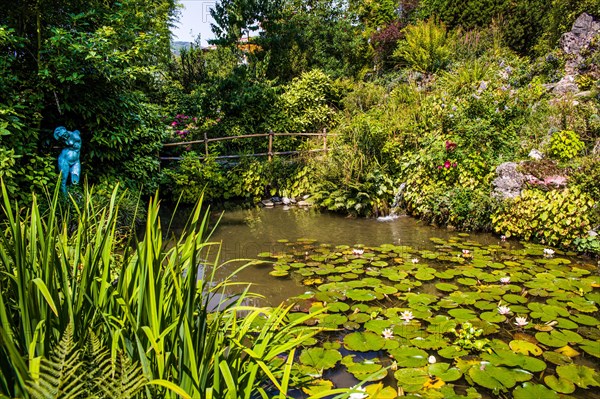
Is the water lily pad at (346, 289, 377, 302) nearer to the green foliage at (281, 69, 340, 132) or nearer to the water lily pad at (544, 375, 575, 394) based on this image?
the water lily pad at (544, 375, 575, 394)

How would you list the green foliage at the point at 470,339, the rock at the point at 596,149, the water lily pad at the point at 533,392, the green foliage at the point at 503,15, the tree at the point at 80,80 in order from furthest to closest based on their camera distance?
the green foliage at the point at 503,15 < the rock at the point at 596,149 < the tree at the point at 80,80 < the green foliage at the point at 470,339 < the water lily pad at the point at 533,392

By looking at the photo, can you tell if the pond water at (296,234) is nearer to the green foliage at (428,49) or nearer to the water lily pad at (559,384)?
the water lily pad at (559,384)

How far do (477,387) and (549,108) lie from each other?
6159 mm

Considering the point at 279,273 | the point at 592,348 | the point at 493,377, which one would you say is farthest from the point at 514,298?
the point at 279,273

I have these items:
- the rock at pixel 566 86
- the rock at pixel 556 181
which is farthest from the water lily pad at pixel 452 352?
the rock at pixel 566 86

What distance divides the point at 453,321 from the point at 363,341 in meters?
0.78

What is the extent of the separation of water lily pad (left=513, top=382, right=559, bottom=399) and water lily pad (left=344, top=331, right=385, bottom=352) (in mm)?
841

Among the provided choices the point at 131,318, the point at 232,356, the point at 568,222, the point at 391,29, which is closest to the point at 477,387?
the point at 232,356

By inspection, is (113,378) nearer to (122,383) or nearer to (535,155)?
(122,383)

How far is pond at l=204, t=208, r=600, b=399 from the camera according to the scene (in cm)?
227

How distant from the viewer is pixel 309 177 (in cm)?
816

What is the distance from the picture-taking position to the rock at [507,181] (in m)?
5.16

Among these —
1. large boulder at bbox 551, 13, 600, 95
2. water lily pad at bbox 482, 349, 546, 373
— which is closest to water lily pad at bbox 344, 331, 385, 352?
water lily pad at bbox 482, 349, 546, 373

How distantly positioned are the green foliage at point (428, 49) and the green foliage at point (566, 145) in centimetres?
703
